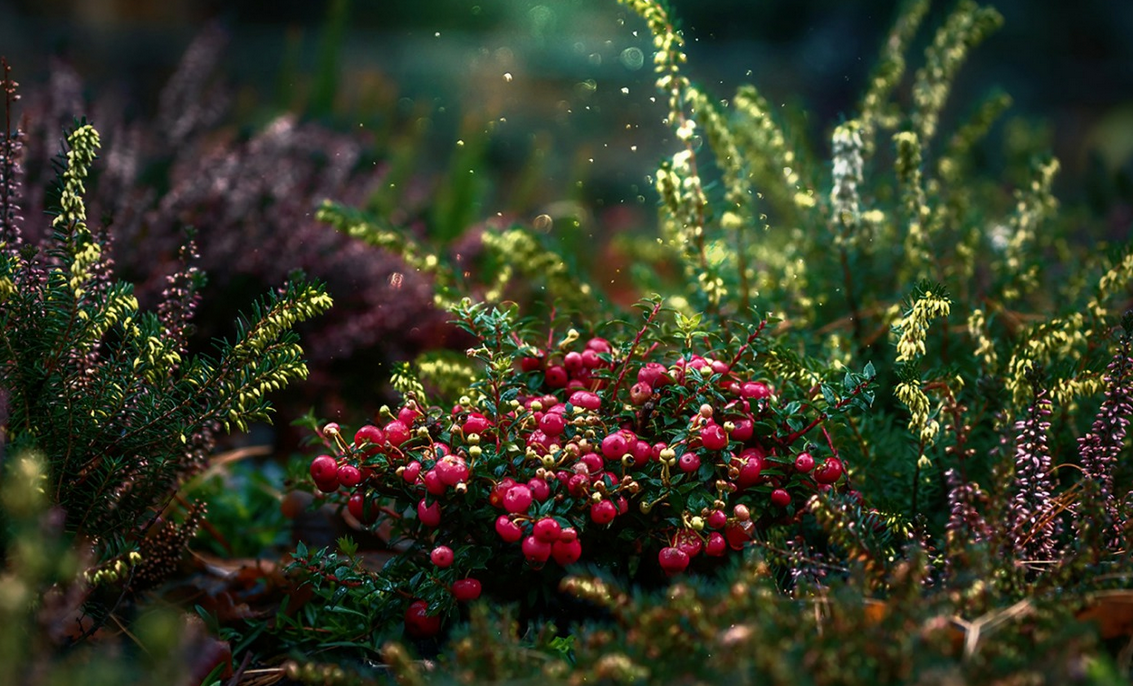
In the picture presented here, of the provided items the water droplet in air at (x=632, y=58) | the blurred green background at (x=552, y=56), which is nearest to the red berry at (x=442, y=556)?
the water droplet in air at (x=632, y=58)

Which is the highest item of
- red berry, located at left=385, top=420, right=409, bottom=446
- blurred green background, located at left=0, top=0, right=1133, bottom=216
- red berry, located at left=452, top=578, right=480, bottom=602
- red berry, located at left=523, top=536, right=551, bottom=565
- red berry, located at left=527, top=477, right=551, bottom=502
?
blurred green background, located at left=0, top=0, right=1133, bottom=216

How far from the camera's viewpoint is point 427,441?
1.17 metres

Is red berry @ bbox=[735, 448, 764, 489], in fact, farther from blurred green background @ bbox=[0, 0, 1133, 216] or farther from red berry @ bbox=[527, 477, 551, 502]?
blurred green background @ bbox=[0, 0, 1133, 216]

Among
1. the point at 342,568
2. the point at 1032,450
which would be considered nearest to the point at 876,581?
the point at 1032,450

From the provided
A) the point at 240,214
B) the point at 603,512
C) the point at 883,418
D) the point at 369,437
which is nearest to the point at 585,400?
the point at 603,512

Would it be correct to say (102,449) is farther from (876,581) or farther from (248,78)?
(248,78)

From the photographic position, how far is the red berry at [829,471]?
1123mm

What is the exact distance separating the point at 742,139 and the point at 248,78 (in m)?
4.89

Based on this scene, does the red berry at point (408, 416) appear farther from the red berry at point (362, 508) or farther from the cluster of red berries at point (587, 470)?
the red berry at point (362, 508)

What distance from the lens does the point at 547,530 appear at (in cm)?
103

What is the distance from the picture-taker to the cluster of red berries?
3.55 ft

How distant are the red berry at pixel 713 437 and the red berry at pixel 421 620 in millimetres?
404

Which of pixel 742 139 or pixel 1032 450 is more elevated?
pixel 742 139

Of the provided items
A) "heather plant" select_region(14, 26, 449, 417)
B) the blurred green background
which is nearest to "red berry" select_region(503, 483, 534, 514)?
"heather plant" select_region(14, 26, 449, 417)
